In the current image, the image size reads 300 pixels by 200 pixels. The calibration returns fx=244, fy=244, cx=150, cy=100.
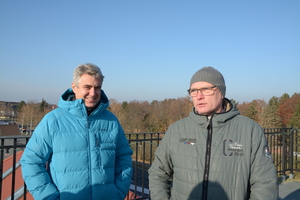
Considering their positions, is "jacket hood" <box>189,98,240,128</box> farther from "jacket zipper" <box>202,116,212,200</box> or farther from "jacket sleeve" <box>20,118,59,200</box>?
"jacket sleeve" <box>20,118,59,200</box>

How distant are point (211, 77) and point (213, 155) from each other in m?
0.58

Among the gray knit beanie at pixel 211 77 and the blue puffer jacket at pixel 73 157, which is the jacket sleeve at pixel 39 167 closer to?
the blue puffer jacket at pixel 73 157

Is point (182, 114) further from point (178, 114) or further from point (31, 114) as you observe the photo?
point (31, 114)

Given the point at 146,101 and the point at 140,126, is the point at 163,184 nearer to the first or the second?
the point at 140,126

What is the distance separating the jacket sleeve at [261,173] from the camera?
162 cm

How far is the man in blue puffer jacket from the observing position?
75.7 inches

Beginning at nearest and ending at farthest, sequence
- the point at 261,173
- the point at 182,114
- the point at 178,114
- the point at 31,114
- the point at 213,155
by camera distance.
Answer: the point at 261,173
the point at 213,155
the point at 182,114
the point at 178,114
the point at 31,114

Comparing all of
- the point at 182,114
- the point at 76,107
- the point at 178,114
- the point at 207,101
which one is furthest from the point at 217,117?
the point at 178,114

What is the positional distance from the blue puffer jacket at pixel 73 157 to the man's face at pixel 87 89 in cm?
7

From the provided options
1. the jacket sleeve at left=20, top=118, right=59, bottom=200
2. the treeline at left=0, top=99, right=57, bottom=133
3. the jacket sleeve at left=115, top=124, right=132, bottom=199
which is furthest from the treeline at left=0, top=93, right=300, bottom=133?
the jacket sleeve at left=20, top=118, right=59, bottom=200

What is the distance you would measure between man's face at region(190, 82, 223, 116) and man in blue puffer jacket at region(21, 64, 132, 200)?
33.3 inches

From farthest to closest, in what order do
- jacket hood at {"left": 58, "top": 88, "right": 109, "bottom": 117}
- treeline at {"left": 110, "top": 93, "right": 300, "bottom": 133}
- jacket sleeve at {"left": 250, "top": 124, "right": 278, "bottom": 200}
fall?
treeline at {"left": 110, "top": 93, "right": 300, "bottom": 133}
jacket hood at {"left": 58, "top": 88, "right": 109, "bottom": 117}
jacket sleeve at {"left": 250, "top": 124, "right": 278, "bottom": 200}

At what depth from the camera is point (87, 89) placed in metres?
2.17

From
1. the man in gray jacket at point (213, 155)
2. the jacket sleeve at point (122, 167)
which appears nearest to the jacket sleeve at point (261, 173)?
the man in gray jacket at point (213, 155)
